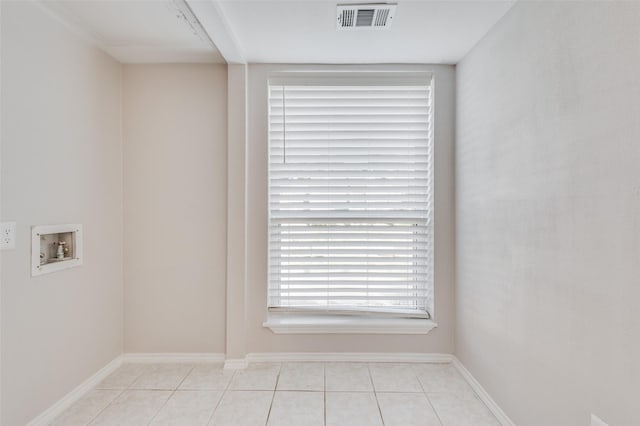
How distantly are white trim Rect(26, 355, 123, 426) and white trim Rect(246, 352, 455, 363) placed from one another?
1.00m

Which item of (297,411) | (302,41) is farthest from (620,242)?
(302,41)

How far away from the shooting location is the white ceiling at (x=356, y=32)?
1823 millimetres

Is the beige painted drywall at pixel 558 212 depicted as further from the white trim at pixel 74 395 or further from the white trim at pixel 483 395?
the white trim at pixel 74 395

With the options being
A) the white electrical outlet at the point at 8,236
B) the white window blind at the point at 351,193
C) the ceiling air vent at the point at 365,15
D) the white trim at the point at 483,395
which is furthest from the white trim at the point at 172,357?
the ceiling air vent at the point at 365,15

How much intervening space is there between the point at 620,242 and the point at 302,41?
2.01 m

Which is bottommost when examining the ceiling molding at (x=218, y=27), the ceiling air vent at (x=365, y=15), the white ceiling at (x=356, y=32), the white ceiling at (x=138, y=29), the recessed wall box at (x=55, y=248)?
the recessed wall box at (x=55, y=248)

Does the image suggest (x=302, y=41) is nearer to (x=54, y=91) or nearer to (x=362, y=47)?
(x=362, y=47)

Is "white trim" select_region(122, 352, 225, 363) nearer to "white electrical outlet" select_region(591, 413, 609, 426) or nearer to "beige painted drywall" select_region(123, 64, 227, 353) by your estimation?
"beige painted drywall" select_region(123, 64, 227, 353)

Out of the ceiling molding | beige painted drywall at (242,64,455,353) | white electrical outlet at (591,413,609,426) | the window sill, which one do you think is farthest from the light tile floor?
the ceiling molding

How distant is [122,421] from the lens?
74.6 inches

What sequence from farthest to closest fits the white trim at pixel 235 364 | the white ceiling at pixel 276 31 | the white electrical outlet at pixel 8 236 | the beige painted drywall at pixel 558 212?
the white trim at pixel 235 364
the white ceiling at pixel 276 31
the white electrical outlet at pixel 8 236
the beige painted drywall at pixel 558 212

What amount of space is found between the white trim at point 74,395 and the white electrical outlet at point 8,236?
98 cm

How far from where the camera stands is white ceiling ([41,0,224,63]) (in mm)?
1886

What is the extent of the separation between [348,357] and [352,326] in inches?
10.0
